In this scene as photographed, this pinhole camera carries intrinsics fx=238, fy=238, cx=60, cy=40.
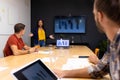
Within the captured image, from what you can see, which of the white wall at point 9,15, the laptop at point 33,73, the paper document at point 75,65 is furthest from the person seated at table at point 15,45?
the laptop at point 33,73

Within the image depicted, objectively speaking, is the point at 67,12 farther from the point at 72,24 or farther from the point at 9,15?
the point at 9,15

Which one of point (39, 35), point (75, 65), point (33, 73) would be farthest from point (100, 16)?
point (39, 35)

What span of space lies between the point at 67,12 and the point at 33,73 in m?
7.23

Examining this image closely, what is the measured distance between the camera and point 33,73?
52.1 inches

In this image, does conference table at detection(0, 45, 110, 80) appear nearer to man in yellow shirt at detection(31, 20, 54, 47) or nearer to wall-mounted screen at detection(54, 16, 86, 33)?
man in yellow shirt at detection(31, 20, 54, 47)

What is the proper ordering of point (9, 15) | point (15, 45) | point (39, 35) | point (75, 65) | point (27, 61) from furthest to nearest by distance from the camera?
point (39, 35)
point (9, 15)
point (15, 45)
point (27, 61)
point (75, 65)

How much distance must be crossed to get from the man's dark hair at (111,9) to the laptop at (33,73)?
0.56 m

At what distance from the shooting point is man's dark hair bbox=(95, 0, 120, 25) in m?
0.83

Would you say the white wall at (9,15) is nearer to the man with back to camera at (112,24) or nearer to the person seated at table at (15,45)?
the person seated at table at (15,45)

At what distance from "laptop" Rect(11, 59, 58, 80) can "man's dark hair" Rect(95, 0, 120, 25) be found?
555 mm

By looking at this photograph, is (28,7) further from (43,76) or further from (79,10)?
(43,76)

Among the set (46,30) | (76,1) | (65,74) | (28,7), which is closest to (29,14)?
(28,7)

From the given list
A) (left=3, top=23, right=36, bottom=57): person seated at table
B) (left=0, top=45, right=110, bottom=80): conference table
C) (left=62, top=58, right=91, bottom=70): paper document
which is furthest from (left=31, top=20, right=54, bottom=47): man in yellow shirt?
(left=62, top=58, right=91, bottom=70): paper document

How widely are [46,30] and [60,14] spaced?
0.76 meters
